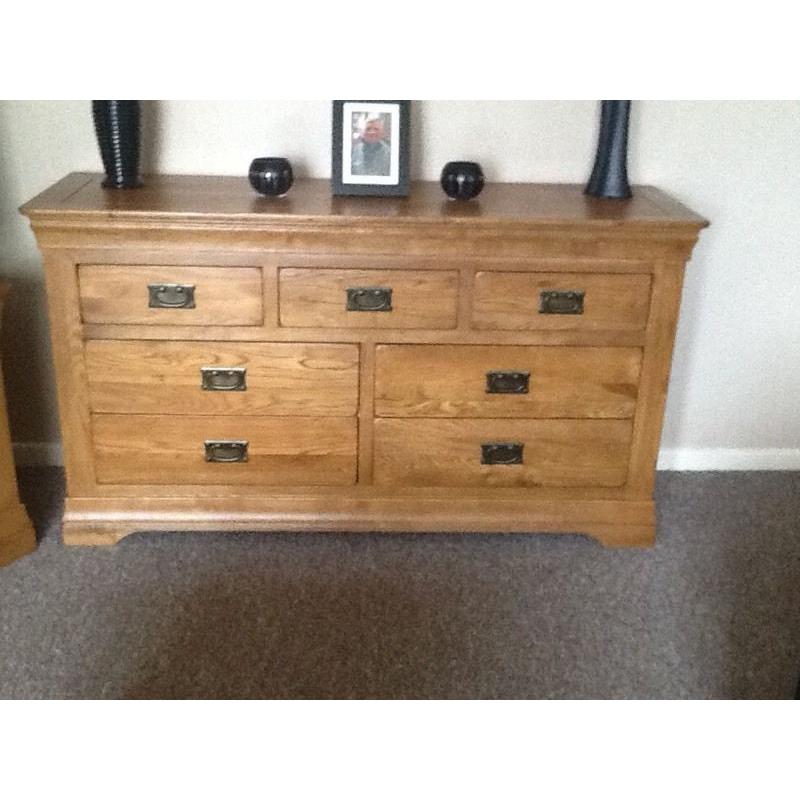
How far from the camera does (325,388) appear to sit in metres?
2.14

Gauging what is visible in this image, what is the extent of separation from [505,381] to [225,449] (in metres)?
0.72

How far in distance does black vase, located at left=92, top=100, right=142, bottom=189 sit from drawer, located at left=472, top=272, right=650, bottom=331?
2.97 ft

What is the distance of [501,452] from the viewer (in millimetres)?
2217

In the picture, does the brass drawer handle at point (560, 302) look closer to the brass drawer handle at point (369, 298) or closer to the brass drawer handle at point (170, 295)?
the brass drawer handle at point (369, 298)

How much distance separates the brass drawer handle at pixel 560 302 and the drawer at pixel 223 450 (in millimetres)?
548

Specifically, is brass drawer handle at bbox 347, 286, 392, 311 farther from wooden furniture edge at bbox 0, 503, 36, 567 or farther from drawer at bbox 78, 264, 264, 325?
wooden furniture edge at bbox 0, 503, 36, 567

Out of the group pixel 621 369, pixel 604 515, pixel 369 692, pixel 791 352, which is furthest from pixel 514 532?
pixel 791 352

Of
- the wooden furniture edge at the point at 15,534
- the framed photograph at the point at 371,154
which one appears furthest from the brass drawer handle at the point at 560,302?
the wooden furniture edge at the point at 15,534

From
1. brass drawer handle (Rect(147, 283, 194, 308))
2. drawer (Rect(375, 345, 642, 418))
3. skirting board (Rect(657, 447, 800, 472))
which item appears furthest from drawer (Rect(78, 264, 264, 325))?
skirting board (Rect(657, 447, 800, 472))

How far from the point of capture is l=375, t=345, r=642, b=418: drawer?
6.97 ft

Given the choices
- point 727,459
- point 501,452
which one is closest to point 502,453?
point 501,452

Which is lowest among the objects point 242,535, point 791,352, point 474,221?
point 242,535
